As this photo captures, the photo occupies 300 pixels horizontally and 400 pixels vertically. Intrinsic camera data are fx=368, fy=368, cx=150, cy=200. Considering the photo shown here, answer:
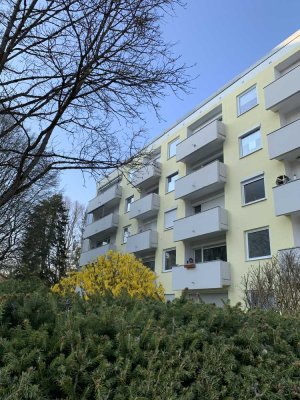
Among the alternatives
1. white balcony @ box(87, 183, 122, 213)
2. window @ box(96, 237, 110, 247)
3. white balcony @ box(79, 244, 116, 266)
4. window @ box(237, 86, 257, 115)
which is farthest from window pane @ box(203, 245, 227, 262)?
window @ box(96, 237, 110, 247)

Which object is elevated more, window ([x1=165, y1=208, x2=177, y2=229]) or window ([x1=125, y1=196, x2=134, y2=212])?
window ([x1=125, y1=196, x2=134, y2=212])

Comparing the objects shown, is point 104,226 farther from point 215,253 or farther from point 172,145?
point 215,253

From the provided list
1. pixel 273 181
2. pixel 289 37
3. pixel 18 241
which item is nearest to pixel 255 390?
pixel 273 181

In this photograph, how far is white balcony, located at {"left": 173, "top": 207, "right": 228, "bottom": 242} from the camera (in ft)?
59.2

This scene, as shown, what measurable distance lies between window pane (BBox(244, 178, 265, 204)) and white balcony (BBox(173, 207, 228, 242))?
135 centimetres

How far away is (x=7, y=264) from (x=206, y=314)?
23539 mm

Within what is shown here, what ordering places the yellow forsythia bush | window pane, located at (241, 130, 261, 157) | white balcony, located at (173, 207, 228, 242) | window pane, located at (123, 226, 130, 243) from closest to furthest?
the yellow forsythia bush < window pane, located at (241, 130, 261, 157) < white balcony, located at (173, 207, 228, 242) < window pane, located at (123, 226, 130, 243)

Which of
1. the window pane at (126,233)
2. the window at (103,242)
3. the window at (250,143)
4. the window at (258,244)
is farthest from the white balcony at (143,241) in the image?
the window at (250,143)

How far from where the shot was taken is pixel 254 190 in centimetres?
1758

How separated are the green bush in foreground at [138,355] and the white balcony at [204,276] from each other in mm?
14195

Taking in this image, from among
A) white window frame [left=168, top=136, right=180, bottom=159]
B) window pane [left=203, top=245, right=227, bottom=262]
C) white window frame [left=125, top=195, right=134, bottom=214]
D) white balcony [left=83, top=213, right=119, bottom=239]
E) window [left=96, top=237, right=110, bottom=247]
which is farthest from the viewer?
window [left=96, top=237, right=110, bottom=247]

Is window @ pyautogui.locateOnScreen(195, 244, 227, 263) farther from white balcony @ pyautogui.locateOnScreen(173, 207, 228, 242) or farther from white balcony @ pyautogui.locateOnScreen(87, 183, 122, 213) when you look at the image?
white balcony @ pyautogui.locateOnScreen(87, 183, 122, 213)

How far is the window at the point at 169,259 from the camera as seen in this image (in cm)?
2230

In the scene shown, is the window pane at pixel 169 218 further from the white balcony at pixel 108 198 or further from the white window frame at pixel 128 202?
the white balcony at pixel 108 198
